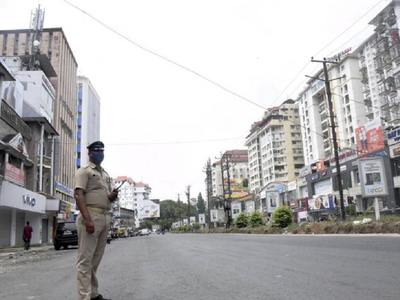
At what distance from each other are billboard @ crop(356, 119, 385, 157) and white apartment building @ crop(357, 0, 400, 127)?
16.0m

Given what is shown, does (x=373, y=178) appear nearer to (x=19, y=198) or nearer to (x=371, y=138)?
(x=19, y=198)

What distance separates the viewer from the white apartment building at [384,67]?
62844mm

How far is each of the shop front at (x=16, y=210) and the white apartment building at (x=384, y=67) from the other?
5377cm

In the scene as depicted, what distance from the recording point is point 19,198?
2494cm

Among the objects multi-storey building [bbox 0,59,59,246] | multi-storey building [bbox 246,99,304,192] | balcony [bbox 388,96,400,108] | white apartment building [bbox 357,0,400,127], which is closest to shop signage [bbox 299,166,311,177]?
white apartment building [bbox 357,0,400,127]

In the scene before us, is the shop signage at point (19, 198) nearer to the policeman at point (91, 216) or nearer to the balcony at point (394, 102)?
the policeman at point (91, 216)

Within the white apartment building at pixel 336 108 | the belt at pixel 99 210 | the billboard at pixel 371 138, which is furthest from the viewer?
the white apartment building at pixel 336 108

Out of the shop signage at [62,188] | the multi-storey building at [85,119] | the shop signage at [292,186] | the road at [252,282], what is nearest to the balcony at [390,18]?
the shop signage at [292,186]

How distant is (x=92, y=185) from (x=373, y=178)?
19031 millimetres

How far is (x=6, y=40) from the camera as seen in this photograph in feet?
177

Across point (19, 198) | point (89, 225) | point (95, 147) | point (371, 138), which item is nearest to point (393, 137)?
point (371, 138)

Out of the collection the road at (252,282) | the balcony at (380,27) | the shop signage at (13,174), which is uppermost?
the balcony at (380,27)

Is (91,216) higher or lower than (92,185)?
lower

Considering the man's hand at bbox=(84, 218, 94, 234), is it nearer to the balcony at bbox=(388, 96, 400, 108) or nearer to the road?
the road
